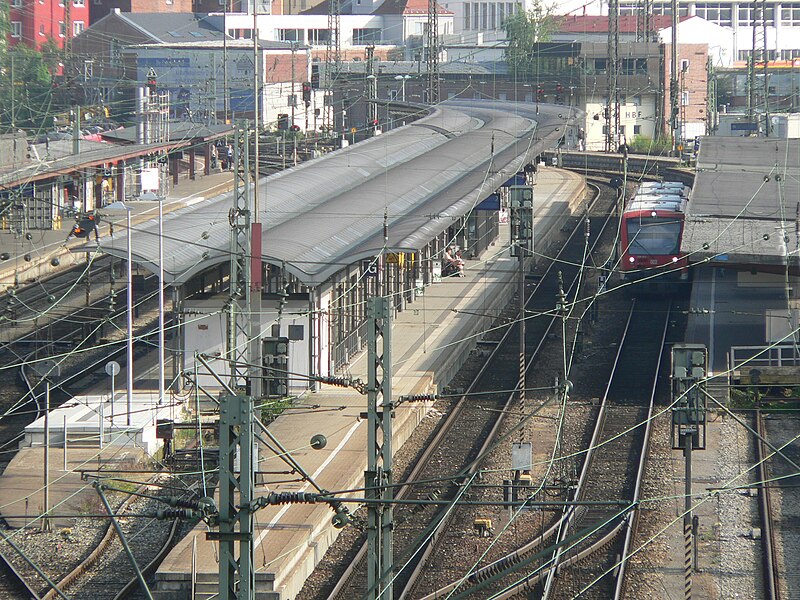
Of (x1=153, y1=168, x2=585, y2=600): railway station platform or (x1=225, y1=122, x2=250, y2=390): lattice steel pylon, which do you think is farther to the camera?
(x1=225, y1=122, x2=250, y2=390): lattice steel pylon

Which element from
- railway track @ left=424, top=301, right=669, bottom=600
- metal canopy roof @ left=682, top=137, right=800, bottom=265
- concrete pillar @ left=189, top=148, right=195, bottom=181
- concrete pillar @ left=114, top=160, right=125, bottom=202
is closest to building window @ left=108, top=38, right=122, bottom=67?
concrete pillar @ left=189, top=148, right=195, bottom=181

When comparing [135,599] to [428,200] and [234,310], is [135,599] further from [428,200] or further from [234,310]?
[428,200]

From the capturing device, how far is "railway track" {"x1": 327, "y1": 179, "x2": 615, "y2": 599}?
1574cm

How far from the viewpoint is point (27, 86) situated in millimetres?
69188

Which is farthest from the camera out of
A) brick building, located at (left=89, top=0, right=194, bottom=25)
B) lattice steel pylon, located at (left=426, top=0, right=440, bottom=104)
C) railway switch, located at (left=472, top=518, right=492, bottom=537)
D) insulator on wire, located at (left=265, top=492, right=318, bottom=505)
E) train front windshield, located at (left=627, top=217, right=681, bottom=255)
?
brick building, located at (left=89, top=0, right=194, bottom=25)

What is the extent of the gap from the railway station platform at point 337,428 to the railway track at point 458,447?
1.84 ft

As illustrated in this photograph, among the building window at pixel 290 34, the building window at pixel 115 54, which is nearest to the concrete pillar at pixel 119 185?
the building window at pixel 115 54

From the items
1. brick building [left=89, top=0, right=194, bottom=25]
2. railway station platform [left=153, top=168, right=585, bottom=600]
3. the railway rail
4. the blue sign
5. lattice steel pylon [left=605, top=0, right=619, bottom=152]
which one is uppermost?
brick building [left=89, top=0, right=194, bottom=25]

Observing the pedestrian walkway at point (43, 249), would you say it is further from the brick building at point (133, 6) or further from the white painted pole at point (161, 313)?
the brick building at point (133, 6)

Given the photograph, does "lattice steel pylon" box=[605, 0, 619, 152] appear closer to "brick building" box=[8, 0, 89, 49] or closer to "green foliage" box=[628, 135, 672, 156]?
"green foliage" box=[628, 135, 672, 156]

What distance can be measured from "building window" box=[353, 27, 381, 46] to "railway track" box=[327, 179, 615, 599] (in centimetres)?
6064

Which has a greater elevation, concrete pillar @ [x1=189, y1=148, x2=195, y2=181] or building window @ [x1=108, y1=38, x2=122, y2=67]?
building window @ [x1=108, y1=38, x2=122, y2=67]

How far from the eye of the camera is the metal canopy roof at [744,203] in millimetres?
25516

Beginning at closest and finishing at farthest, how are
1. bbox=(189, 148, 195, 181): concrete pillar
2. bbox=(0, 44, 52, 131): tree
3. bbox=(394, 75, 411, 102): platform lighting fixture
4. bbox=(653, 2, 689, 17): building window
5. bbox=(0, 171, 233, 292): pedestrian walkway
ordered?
bbox=(0, 171, 233, 292): pedestrian walkway, bbox=(189, 148, 195, 181): concrete pillar, bbox=(0, 44, 52, 131): tree, bbox=(394, 75, 411, 102): platform lighting fixture, bbox=(653, 2, 689, 17): building window
